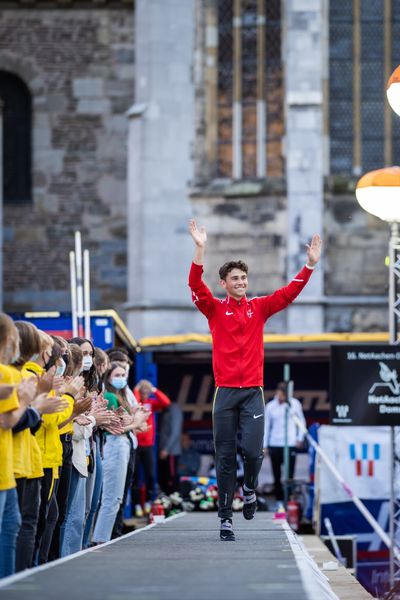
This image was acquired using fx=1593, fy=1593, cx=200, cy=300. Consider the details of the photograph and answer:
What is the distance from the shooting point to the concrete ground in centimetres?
725

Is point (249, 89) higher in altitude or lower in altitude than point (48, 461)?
higher

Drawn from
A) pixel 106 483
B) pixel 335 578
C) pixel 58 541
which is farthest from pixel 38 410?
pixel 335 578

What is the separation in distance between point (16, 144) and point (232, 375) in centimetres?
2131

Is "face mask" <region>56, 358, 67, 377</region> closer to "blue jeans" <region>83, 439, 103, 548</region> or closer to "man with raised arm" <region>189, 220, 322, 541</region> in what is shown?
"man with raised arm" <region>189, 220, 322, 541</region>

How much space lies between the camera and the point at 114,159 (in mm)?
31422

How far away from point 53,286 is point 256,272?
457cm

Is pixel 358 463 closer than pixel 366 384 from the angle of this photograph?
No

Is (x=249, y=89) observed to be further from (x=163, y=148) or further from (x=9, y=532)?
(x=9, y=532)

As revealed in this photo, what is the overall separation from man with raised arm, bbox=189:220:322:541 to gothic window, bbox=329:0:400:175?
18.4 meters

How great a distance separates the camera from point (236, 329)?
11.3 meters

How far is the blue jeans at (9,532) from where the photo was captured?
8750mm

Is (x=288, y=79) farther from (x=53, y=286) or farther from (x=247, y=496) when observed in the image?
(x=247, y=496)

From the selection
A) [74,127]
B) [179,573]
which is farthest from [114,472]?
[74,127]

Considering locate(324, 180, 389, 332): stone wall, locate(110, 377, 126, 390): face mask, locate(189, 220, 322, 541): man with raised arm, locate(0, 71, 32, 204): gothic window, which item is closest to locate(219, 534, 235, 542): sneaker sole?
locate(189, 220, 322, 541): man with raised arm
